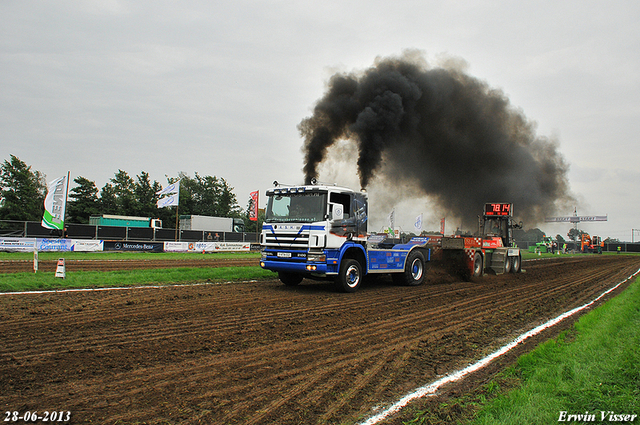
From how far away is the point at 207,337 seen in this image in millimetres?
5957

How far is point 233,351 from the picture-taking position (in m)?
5.28

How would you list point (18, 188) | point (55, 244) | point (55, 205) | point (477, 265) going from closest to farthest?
1. point (477, 265)
2. point (55, 205)
3. point (55, 244)
4. point (18, 188)

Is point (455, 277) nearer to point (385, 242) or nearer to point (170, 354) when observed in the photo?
point (385, 242)

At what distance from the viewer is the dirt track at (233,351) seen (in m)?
3.62

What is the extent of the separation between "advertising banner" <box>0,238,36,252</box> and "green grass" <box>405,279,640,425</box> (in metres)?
29.1

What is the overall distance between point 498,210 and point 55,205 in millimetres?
24111

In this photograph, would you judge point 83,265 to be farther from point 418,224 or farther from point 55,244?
point 418,224

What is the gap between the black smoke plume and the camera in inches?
708

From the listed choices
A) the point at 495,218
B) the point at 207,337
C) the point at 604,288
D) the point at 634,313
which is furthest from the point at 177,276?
the point at 495,218

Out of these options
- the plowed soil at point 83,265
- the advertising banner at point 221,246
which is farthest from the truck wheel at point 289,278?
the advertising banner at point 221,246

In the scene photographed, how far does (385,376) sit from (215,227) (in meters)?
47.5

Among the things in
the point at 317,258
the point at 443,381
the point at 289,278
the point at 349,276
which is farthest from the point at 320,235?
the point at 443,381

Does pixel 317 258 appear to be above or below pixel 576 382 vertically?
above

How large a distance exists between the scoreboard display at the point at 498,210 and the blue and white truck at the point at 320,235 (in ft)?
39.9
